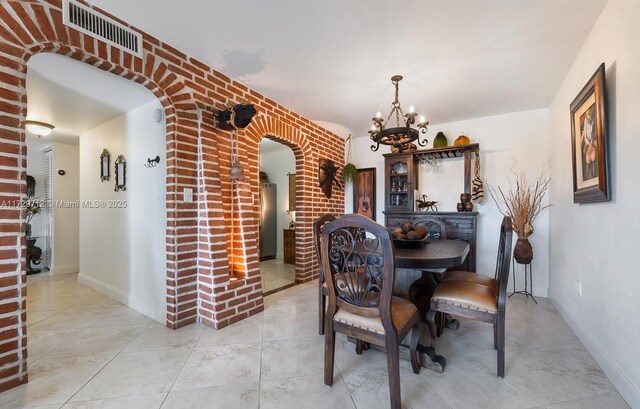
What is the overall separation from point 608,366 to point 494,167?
99.7 inches

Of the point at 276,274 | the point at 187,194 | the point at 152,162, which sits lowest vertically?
the point at 276,274

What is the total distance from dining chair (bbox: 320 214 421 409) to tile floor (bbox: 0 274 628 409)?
0.83 ft

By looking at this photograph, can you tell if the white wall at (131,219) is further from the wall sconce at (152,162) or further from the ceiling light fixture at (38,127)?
the ceiling light fixture at (38,127)

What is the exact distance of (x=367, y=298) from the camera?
1486mm

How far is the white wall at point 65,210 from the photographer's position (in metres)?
4.38

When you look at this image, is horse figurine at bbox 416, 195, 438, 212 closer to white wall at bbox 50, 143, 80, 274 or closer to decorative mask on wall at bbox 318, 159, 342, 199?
decorative mask on wall at bbox 318, 159, 342, 199

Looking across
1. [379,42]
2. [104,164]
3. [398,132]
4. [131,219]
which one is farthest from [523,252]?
[104,164]

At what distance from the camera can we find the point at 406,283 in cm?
205

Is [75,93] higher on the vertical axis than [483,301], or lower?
higher

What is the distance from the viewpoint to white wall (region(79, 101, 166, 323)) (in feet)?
8.21

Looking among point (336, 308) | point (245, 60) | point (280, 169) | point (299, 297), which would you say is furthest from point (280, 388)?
point (280, 169)

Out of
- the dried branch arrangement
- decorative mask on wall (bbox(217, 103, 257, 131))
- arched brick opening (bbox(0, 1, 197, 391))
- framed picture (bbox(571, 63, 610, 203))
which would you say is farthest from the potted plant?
arched brick opening (bbox(0, 1, 197, 391))

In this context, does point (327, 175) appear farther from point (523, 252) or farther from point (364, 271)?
point (364, 271)

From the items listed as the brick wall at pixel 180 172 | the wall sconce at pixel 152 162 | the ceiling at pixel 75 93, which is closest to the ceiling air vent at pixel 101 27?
the brick wall at pixel 180 172
